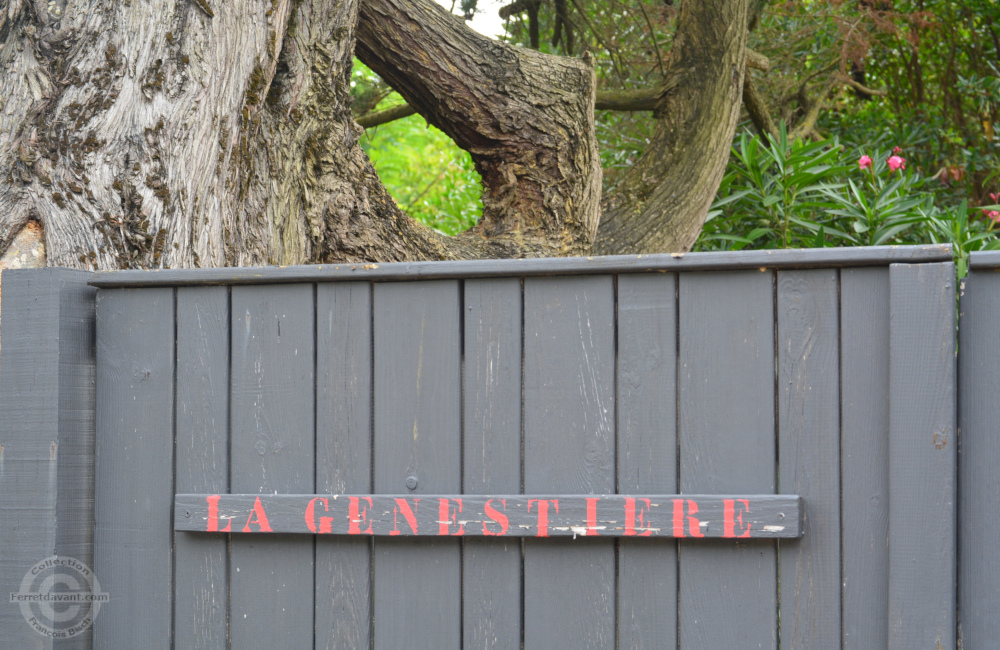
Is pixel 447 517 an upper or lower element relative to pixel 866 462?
lower

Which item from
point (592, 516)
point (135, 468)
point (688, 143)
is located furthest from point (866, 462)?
point (688, 143)

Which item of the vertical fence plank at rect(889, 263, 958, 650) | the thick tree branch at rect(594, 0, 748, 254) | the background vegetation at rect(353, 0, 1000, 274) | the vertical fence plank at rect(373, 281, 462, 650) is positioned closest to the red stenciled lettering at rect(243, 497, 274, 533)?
the vertical fence plank at rect(373, 281, 462, 650)

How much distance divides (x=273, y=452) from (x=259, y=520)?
0.13 meters

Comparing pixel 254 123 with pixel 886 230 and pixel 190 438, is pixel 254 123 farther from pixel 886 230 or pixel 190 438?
pixel 886 230

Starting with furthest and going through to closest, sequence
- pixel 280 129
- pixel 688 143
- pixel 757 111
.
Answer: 1. pixel 757 111
2. pixel 688 143
3. pixel 280 129

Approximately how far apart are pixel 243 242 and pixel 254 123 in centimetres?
36

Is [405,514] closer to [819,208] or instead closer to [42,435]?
[42,435]

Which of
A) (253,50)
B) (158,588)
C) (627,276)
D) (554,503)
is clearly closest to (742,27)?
(253,50)

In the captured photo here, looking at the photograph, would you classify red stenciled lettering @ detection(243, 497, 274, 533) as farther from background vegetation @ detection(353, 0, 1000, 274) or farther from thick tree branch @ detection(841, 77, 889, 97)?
thick tree branch @ detection(841, 77, 889, 97)

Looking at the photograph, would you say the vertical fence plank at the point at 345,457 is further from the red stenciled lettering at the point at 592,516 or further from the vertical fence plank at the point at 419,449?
the red stenciled lettering at the point at 592,516

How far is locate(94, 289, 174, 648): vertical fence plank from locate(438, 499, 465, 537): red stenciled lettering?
0.56 m

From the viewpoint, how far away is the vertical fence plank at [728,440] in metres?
1.47

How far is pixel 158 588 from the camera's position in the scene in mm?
1645

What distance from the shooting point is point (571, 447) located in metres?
1.52
